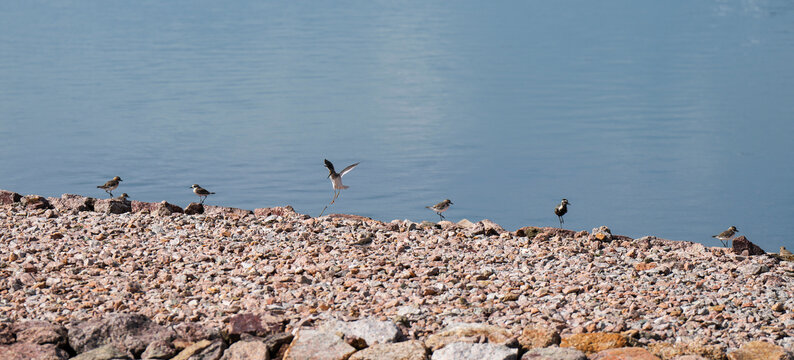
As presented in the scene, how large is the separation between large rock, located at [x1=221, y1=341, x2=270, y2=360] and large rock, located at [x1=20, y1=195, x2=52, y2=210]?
5.72 metres

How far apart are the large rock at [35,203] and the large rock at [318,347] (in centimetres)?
596

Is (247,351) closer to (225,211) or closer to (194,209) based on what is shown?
(225,211)

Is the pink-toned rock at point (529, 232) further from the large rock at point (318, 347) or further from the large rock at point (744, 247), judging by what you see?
the large rock at point (318, 347)

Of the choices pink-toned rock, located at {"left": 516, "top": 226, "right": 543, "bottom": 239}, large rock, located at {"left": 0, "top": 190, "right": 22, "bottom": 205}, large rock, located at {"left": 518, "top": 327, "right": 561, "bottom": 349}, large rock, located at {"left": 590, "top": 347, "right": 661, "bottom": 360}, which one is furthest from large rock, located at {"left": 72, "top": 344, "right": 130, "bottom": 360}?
large rock, located at {"left": 0, "top": 190, "right": 22, "bottom": 205}

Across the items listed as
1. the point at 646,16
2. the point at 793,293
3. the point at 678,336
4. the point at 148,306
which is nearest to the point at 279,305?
the point at 148,306

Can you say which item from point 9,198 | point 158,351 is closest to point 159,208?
point 9,198

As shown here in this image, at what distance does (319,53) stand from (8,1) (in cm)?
6678

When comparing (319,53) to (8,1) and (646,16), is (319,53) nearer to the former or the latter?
(646,16)

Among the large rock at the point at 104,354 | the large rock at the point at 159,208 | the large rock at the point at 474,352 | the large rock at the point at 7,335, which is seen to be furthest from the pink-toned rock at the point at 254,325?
the large rock at the point at 159,208

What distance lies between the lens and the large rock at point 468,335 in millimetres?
6391

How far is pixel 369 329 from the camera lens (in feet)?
21.7

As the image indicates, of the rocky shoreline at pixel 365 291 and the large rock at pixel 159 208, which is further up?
the large rock at pixel 159 208

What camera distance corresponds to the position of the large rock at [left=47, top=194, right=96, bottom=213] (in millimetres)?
11023

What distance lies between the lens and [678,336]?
6668mm
